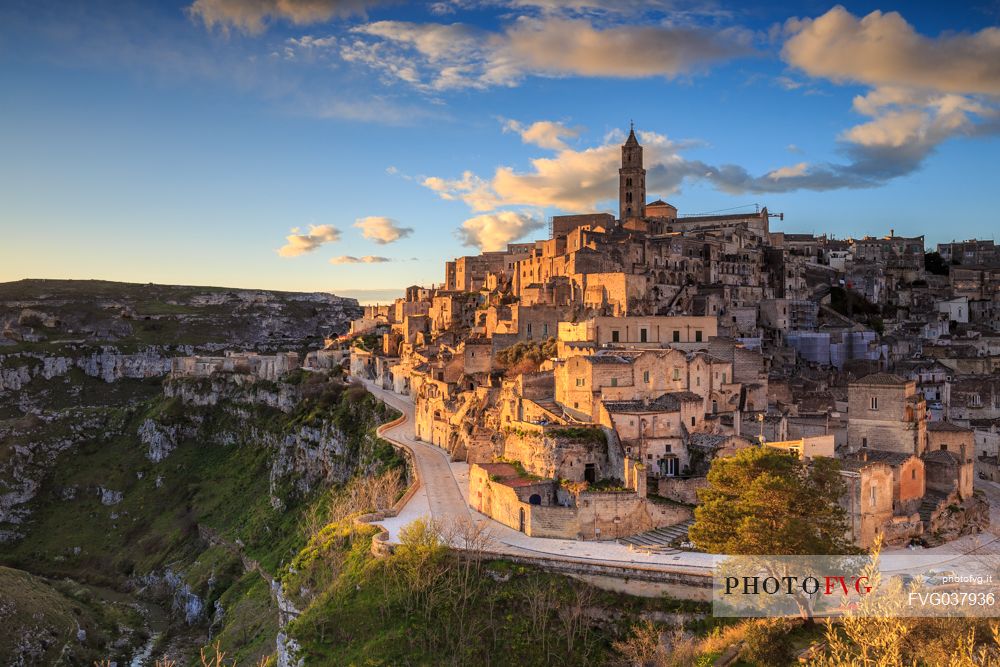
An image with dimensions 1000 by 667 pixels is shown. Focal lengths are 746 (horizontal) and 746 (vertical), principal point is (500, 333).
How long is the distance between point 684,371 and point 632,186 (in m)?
51.1

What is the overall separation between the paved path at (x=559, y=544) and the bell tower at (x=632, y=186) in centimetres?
4985

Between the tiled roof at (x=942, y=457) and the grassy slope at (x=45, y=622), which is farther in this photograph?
the grassy slope at (x=45, y=622)

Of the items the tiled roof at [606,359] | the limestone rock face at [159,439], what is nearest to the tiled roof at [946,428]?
the tiled roof at [606,359]

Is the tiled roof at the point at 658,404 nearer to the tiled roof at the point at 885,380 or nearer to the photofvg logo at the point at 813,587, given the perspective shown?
the tiled roof at the point at 885,380

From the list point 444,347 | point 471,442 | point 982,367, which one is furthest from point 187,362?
point 982,367

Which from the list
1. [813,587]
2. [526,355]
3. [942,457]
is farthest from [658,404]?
[526,355]

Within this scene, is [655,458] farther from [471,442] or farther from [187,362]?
[187,362]

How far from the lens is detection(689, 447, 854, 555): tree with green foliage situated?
1049 inches

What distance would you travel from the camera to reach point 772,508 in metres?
27.2

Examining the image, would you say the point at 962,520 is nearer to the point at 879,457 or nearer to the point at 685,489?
the point at 879,457

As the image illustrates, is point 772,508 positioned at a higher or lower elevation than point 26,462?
higher

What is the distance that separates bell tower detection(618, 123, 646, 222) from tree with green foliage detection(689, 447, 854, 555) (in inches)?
2476

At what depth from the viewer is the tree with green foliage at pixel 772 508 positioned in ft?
87.5

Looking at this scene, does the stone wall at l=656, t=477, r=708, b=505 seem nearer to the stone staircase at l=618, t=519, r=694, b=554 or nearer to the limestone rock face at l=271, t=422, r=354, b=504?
the stone staircase at l=618, t=519, r=694, b=554
